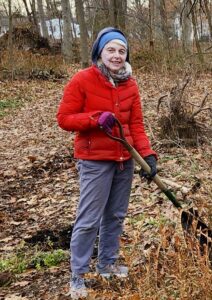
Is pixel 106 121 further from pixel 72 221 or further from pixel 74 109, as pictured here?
→ pixel 72 221

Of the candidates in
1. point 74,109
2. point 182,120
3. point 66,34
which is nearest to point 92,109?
point 74,109

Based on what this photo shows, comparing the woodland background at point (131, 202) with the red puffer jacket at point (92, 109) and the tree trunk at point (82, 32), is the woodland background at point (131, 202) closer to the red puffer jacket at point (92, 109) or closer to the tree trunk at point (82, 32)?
the red puffer jacket at point (92, 109)

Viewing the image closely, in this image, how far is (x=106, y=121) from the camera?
3207 millimetres

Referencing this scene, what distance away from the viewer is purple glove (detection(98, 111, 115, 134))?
126 inches

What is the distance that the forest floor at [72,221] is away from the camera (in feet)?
8.38

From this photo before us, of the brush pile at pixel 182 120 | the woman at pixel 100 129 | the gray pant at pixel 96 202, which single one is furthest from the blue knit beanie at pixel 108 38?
the brush pile at pixel 182 120

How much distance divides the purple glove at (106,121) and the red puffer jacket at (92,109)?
0.05m

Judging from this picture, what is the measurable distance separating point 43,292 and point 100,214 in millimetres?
911

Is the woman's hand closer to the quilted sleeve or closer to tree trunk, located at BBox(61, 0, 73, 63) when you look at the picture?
the quilted sleeve

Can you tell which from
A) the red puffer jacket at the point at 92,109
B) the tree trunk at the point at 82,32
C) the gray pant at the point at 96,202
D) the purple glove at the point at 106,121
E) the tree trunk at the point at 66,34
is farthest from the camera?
the tree trunk at the point at 66,34

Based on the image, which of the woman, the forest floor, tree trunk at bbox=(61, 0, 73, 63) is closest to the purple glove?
the woman

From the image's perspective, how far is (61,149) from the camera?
8.75m

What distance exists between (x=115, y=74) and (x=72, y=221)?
250 cm

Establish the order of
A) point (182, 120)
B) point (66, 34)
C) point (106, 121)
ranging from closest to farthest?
point (106, 121), point (182, 120), point (66, 34)
